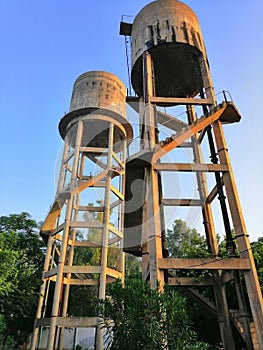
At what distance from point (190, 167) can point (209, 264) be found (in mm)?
2854

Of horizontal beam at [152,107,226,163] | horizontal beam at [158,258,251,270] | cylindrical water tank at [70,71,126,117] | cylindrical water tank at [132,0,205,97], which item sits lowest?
horizontal beam at [158,258,251,270]

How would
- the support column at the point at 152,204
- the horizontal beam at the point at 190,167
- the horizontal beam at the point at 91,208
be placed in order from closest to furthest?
the support column at the point at 152,204
the horizontal beam at the point at 190,167
the horizontal beam at the point at 91,208

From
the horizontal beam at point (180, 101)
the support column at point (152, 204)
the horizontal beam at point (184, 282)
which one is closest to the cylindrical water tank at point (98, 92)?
the support column at point (152, 204)

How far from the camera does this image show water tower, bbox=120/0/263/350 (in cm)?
766

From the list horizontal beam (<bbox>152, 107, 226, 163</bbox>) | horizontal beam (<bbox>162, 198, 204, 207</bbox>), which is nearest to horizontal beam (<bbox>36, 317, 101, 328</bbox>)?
horizontal beam (<bbox>162, 198, 204, 207</bbox>)

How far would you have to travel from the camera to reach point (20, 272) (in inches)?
654

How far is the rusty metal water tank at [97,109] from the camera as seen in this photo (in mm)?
16805

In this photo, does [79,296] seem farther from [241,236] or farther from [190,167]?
[241,236]

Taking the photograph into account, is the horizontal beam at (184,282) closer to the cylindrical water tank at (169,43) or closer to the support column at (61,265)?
the support column at (61,265)

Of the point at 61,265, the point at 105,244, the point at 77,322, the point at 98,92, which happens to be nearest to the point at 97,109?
the point at 98,92

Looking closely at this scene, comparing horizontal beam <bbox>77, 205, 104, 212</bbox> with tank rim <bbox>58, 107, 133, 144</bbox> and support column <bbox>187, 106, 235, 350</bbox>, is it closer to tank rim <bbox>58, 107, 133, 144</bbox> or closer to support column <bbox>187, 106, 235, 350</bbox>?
tank rim <bbox>58, 107, 133, 144</bbox>

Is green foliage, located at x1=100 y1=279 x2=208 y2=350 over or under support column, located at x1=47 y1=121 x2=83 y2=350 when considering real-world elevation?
under

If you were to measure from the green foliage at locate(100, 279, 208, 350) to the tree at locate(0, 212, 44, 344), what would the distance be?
9.09m

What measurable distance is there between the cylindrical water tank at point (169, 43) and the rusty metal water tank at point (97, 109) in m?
4.31
